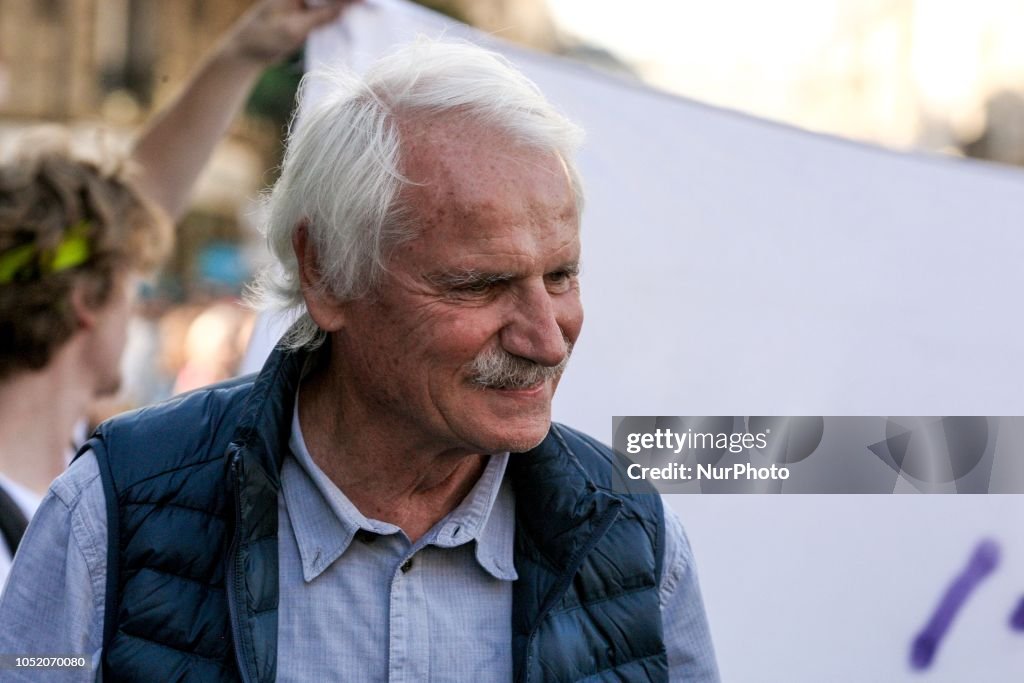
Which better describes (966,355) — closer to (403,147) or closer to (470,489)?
(470,489)

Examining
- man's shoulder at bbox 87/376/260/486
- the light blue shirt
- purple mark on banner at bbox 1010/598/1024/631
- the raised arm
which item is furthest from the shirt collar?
the raised arm

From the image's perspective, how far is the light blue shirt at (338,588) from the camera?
1734 mm

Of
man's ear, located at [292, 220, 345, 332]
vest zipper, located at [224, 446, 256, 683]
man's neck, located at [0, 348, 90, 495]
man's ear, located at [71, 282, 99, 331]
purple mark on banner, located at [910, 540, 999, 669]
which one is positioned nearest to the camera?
vest zipper, located at [224, 446, 256, 683]

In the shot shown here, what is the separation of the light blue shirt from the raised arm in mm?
1342

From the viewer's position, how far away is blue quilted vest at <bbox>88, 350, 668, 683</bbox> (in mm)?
1687

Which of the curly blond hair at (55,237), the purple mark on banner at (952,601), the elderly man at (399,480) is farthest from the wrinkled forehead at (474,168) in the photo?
the curly blond hair at (55,237)

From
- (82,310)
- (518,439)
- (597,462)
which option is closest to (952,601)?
(597,462)

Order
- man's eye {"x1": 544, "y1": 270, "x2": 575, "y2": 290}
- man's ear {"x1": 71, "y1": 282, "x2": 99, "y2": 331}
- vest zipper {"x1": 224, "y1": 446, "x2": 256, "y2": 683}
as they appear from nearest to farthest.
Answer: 1. vest zipper {"x1": 224, "y1": 446, "x2": 256, "y2": 683}
2. man's eye {"x1": 544, "y1": 270, "x2": 575, "y2": 290}
3. man's ear {"x1": 71, "y1": 282, "x2": 99, "y2": 331}

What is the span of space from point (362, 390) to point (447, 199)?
0.33 metres

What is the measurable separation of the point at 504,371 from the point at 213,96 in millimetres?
1631

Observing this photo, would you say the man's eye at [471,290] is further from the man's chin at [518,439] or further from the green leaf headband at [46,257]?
the green leaf headband at [46,257]

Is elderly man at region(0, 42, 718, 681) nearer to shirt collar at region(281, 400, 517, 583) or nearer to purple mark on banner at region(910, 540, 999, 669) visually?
shirt collar at region(281, 400, 517, 583)

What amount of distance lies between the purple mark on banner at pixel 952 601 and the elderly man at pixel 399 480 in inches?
26.0

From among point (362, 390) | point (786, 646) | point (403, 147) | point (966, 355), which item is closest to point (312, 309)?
point (362, 390)
